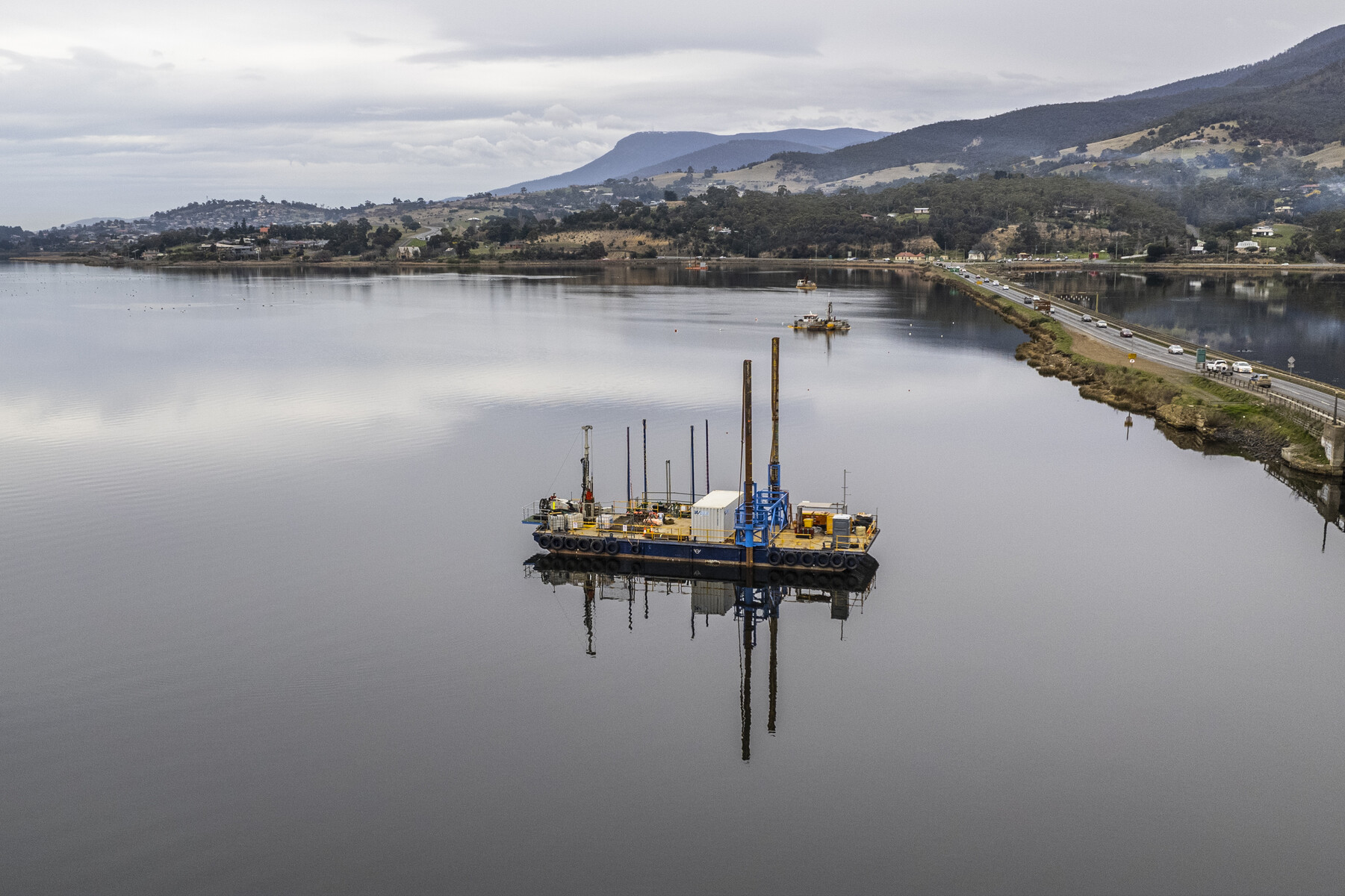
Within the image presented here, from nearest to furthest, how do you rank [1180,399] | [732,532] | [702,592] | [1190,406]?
[702,592] → [732,532] → [1190,406] → [1180,399]

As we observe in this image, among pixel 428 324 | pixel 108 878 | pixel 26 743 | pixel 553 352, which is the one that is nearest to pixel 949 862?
pixel 108 878

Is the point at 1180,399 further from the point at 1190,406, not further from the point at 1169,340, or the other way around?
the point at 1169,340

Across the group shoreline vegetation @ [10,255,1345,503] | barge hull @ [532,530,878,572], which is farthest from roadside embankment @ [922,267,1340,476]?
barge hull @ [532,530,878,572]

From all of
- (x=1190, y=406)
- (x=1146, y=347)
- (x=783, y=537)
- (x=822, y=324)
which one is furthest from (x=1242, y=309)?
(x=783, y=537)

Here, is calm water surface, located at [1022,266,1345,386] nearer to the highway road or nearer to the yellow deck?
the highway road

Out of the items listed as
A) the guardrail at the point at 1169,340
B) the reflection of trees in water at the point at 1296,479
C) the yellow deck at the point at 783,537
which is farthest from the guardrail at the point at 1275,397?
the yellow deck at the point at 783,537

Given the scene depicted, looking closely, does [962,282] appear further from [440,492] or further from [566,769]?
[566,769]
